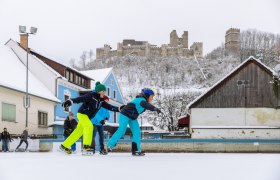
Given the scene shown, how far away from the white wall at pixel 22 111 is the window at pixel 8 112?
212 mm

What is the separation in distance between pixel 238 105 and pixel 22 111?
13.3 m

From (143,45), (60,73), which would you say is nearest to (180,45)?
(143,45)

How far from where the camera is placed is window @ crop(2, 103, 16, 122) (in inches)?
908

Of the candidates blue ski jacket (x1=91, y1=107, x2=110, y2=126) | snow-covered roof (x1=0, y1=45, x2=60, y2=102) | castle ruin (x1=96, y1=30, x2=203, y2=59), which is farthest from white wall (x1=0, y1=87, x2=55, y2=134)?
castle ruin (x1=96, y1=30, x2=203, y2=59)

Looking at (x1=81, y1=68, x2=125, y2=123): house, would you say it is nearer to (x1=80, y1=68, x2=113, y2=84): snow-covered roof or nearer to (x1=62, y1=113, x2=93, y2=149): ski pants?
(x1=80, y1=68, x2=113, y2=84): snow-covered roof

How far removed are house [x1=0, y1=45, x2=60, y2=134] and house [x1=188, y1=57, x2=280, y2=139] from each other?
369 inches

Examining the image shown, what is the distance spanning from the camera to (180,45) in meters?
134

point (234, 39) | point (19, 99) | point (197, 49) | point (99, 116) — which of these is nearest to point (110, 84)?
point (19, 99)

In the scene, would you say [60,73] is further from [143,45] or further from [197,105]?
[143,45]

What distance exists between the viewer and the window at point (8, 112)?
75.7ft

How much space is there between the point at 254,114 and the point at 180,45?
108m

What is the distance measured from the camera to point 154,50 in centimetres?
13325

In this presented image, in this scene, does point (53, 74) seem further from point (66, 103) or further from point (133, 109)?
point (66, 103)

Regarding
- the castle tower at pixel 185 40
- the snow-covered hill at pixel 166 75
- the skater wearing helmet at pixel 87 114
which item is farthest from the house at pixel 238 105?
the castle tower at pixel 185 40
